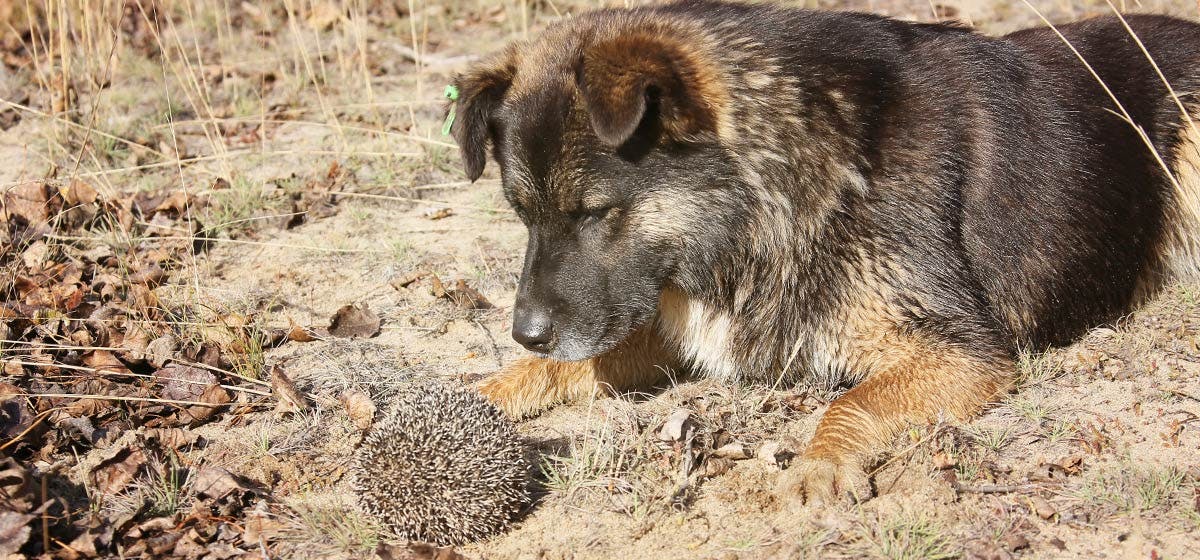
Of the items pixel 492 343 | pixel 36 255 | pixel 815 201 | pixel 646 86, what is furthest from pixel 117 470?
pixel 815 201

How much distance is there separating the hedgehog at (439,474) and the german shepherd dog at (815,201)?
2.04 feet

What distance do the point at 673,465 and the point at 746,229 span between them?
993 millimetres

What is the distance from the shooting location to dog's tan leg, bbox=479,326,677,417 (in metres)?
4.48

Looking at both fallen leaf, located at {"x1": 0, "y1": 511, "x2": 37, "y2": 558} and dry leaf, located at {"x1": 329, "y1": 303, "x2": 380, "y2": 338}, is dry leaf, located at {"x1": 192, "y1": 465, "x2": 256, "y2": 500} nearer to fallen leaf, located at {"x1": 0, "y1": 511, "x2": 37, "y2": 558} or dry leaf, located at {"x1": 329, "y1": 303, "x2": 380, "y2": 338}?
fallen leaf, located at {"x1": 0, "y1": 511, "x2": 37, "y2": 558}

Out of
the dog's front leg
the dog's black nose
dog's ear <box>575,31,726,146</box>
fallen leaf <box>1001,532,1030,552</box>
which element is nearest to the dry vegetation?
fallen leaf <box>1001,532,1030,552</box>

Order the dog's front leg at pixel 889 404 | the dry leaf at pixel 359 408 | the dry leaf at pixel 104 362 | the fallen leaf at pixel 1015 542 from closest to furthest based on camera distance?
the fallen leaf at pixel 1015 542 < the dog's front leg at pixel 889 404 < the dry leaf at pixel 359 408 < the dry leaf at pixel 104 362

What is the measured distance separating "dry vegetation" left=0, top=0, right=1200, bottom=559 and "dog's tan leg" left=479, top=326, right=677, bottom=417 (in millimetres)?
103

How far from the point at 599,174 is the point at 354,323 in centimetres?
194

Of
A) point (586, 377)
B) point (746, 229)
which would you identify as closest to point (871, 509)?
point (746, 229)

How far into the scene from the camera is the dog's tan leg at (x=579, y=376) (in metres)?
4.48

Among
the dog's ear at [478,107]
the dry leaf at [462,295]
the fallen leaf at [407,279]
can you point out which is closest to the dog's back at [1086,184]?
the dog's ear at [478,107]

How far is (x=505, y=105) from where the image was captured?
13.6ft

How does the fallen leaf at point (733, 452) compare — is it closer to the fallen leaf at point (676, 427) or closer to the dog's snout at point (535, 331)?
the fallen leaf at point (676, 427)

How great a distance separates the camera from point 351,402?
4.34 m
